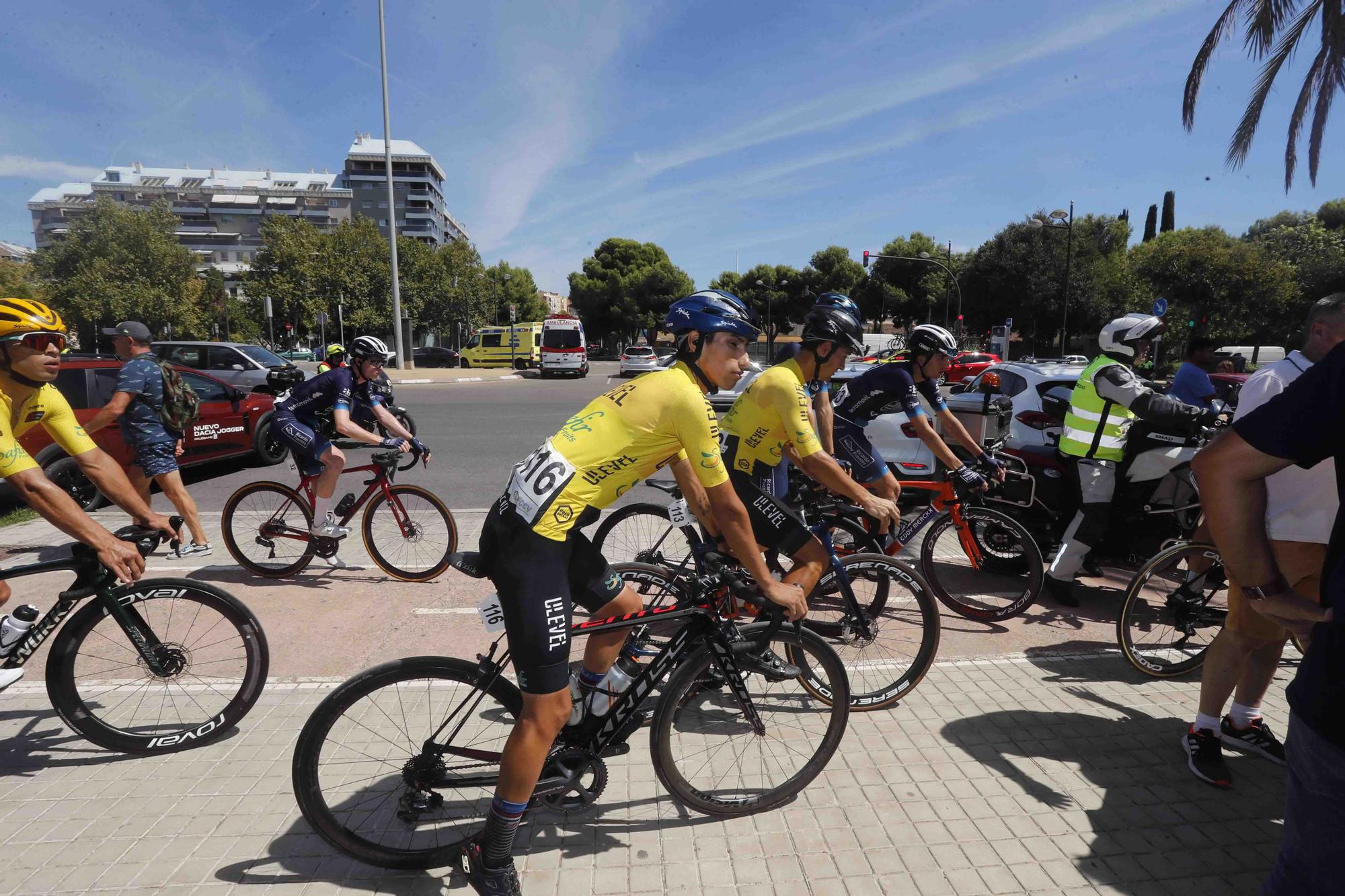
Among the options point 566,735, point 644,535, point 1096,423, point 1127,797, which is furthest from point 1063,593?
point 566,735

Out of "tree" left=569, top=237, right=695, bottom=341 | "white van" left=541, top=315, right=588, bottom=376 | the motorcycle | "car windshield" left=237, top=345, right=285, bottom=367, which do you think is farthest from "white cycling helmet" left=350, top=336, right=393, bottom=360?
"tree" left=569, top=237, right=695, bottom=341

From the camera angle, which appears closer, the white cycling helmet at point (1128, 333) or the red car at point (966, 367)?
the white cycling helmet at point (1128, 333)

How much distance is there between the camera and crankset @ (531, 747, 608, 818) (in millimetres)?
2480

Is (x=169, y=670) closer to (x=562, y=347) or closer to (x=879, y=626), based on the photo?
(x=879, y=626)

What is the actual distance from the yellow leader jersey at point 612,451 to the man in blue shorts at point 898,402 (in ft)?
8.65

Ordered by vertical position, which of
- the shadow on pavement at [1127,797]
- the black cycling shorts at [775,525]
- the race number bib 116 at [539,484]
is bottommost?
the shadow on pavement at [1127,797]

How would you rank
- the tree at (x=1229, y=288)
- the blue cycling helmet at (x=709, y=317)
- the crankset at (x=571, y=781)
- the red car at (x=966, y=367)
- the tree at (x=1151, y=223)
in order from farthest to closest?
1. the tree at (x=1151, y=223)
2. the tree at (x=1229, y=288)
3. the red car at (x=966, y=367)
4. the blue cycling helmet at (x=709, y=317)
5. the crankset at (x=571, y=781)

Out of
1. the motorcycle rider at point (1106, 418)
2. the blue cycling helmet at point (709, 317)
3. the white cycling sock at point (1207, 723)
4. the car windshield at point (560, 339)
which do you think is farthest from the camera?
the car windshield at point (560, 339)

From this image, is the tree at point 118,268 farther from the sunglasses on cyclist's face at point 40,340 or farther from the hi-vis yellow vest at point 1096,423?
the hi-vis yellow vest at point 1096,423

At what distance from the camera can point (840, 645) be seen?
3.70 metres

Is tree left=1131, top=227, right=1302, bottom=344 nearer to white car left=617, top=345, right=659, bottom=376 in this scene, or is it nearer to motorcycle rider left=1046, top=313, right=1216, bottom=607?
white car left=617, top=345, right=659, bottom=376

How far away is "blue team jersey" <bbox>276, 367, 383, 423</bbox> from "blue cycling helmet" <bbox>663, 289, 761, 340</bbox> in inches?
139

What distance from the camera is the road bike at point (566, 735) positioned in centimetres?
233

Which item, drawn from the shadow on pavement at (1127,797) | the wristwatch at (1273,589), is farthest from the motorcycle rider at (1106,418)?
the wristwatch at (1273,589)
